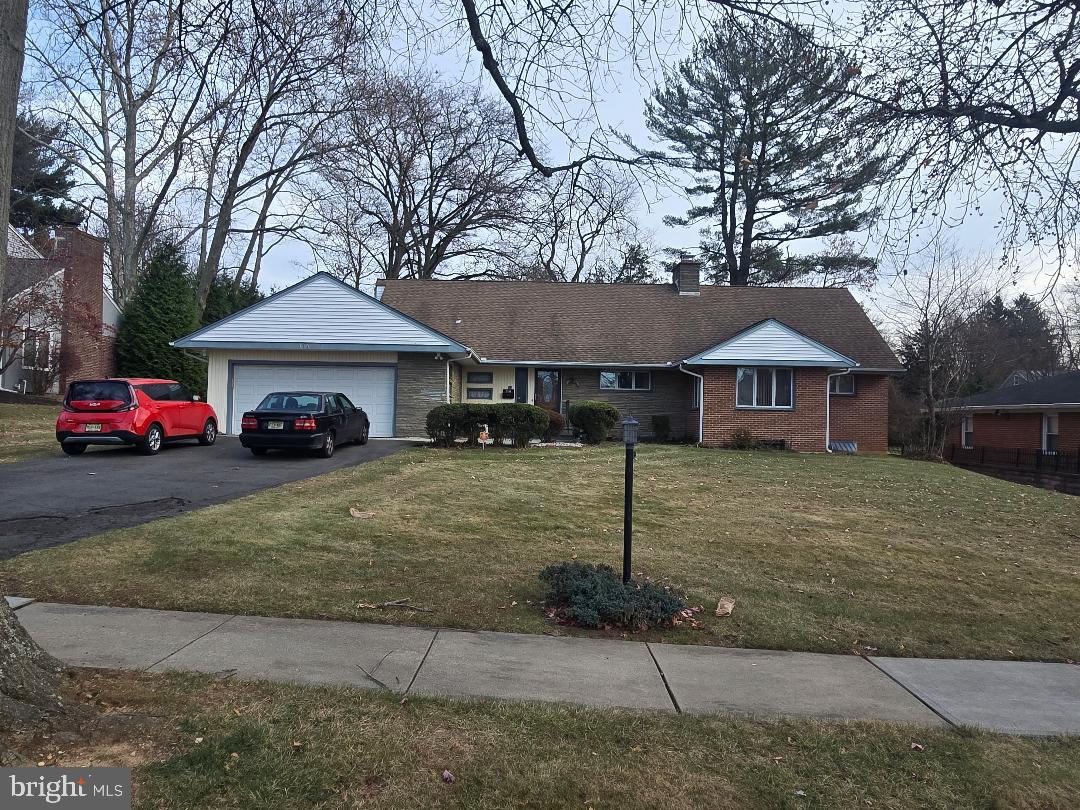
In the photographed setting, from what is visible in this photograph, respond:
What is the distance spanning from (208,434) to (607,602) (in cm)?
1460

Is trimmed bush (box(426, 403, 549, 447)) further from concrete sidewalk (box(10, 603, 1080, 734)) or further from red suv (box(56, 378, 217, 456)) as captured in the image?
concrete sidewalk (box(10, 603, 1080, 734))

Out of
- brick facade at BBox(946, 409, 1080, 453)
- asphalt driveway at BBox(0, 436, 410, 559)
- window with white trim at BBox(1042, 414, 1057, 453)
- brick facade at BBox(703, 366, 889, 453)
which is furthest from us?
window with white trim at BBox(1042, 414, 1057, 453)

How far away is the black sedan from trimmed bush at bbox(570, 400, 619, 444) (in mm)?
6760

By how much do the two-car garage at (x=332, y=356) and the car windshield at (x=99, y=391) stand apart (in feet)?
18.1

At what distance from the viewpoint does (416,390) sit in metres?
21.0

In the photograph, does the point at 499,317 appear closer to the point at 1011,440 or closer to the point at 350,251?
the point at 350,251

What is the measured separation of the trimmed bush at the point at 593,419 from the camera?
20.3m

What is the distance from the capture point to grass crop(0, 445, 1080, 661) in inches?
249

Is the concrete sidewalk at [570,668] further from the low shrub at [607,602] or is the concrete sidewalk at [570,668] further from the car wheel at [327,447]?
the car wheel at [327,447]

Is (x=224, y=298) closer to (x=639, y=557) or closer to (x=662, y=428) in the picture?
(x=662, y=428)

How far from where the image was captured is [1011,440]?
3234cm

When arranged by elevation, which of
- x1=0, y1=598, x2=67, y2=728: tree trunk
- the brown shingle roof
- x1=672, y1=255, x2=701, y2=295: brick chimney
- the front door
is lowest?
x1=0, y1=598, x2=67, y2=728: tree trunk

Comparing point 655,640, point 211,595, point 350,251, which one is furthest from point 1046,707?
point 350,251

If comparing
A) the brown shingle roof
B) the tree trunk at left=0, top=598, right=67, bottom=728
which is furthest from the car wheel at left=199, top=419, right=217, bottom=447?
the tree trunk at left=0, top=598, right=67, bottom=728
